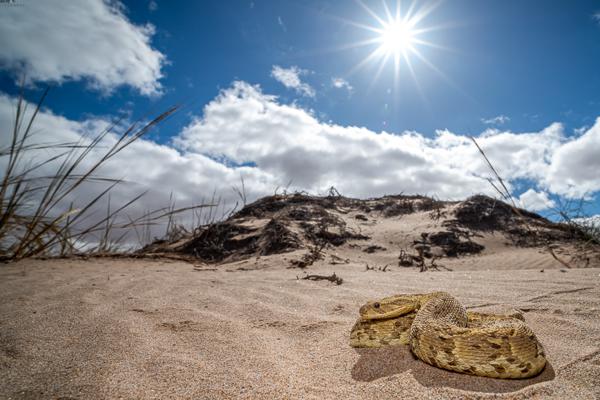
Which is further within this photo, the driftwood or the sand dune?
the driftwood

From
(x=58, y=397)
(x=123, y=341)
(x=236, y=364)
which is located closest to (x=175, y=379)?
(x=236, y=364)

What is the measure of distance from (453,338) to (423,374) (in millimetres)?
321

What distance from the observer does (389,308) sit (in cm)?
275

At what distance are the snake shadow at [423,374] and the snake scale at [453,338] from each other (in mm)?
39

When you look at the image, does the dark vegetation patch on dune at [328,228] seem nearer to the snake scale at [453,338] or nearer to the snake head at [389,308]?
the snake head at [389,308]

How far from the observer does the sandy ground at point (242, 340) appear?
1.87 metres

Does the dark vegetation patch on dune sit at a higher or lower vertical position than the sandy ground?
higher

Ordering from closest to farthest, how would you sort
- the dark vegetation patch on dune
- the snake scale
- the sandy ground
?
the sandy ground → the snake scale → the dark vegetation patch on dune

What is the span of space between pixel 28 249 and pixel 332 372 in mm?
6198

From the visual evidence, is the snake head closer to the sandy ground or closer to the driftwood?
the sandy ground

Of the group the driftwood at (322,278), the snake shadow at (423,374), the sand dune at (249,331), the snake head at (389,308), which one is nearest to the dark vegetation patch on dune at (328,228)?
the sand dune at (249,331)

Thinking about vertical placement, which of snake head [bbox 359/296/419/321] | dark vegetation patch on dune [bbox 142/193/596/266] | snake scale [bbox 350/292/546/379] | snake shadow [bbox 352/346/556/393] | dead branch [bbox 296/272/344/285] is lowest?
snake shadow [bbox 352/346/556/393]

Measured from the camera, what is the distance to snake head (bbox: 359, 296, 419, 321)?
8.66ft

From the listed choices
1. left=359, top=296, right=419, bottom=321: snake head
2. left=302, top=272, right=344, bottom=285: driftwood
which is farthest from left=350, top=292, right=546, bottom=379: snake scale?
left=302, top=272, right=344, bottom=285: driftwood
